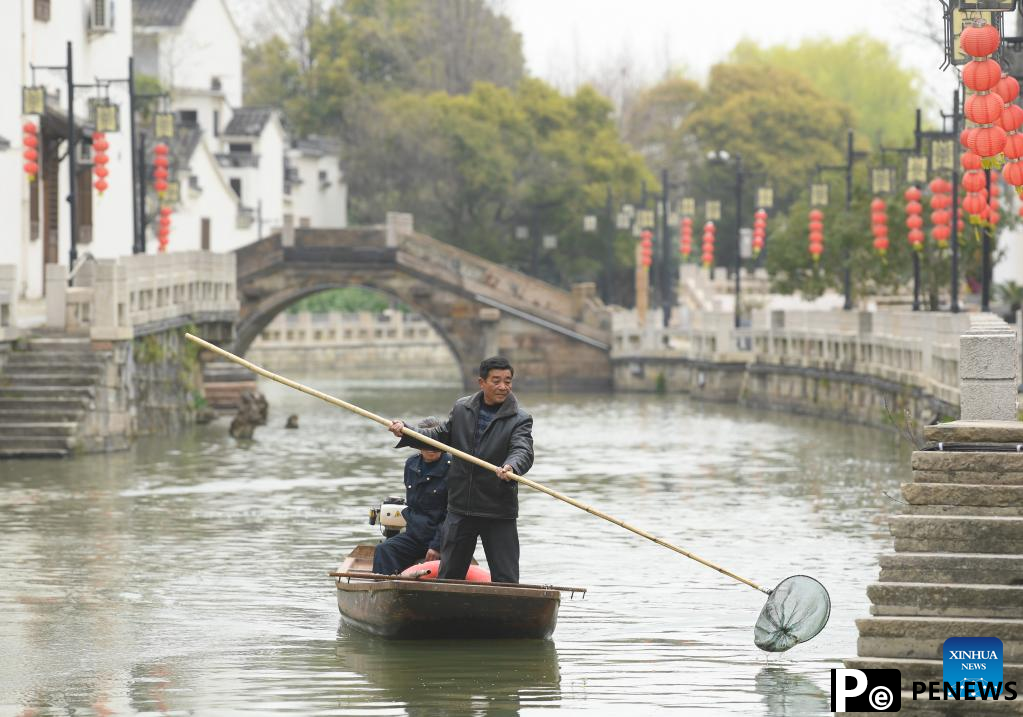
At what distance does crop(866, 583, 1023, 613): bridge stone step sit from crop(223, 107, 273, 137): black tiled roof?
6185 cm

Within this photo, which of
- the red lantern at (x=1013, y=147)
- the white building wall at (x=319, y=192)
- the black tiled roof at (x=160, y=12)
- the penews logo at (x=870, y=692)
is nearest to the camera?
the penews logo at (x=870, y=692)

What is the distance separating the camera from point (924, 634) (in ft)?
40.1

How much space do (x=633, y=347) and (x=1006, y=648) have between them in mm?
46637

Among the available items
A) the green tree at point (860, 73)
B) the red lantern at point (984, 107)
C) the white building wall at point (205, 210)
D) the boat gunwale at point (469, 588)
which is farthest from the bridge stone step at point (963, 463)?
the green tree at point (860, 73)

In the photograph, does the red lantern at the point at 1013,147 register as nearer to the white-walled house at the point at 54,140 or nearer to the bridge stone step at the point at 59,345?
the bridge stone step at the point at 59,345

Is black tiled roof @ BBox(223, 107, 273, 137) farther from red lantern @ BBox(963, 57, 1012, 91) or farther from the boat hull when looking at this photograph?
the boat hull

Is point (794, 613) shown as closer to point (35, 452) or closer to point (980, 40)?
point (980, 40)

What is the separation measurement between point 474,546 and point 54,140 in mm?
26836

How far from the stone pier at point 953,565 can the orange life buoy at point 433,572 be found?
375 centimetres

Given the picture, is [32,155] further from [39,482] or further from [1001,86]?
[1001,86]

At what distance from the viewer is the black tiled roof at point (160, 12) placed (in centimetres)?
7006

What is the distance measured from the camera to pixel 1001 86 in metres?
20.4

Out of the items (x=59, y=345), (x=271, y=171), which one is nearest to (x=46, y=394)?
(x=59, y=345)

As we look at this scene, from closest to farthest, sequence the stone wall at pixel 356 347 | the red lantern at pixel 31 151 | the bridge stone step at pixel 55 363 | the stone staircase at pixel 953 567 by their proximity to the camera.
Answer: the stone staircase at pixel 953 567 < the bridge stone step at pixel 55 363 < the red lantern at pixel 31 151 < the stone wall at pixel 356 347
